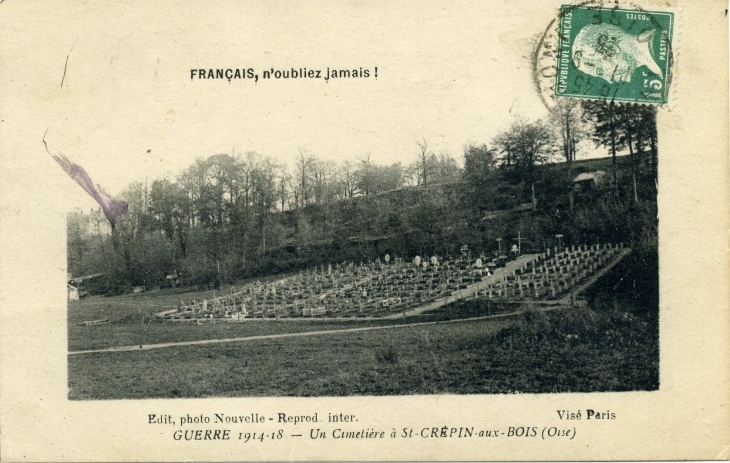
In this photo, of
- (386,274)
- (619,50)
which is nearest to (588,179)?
(619,50)

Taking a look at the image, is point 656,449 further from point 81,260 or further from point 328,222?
point 81,260

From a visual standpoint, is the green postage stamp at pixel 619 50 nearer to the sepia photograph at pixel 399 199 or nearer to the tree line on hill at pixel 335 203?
the sepia photograph at pixel 399 199

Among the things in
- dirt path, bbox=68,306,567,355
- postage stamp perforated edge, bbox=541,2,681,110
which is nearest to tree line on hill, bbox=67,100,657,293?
postage stamp perforated edge, bbox=541,2,681,110

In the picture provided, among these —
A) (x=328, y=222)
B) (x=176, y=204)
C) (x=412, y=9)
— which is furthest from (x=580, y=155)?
(x=176, y=204)

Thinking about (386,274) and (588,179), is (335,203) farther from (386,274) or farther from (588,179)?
(588,179)

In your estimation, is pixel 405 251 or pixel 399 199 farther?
pixel 405 251

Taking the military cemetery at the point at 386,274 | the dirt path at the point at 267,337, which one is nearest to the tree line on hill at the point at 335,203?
the military cemetery at the point at 386,274
